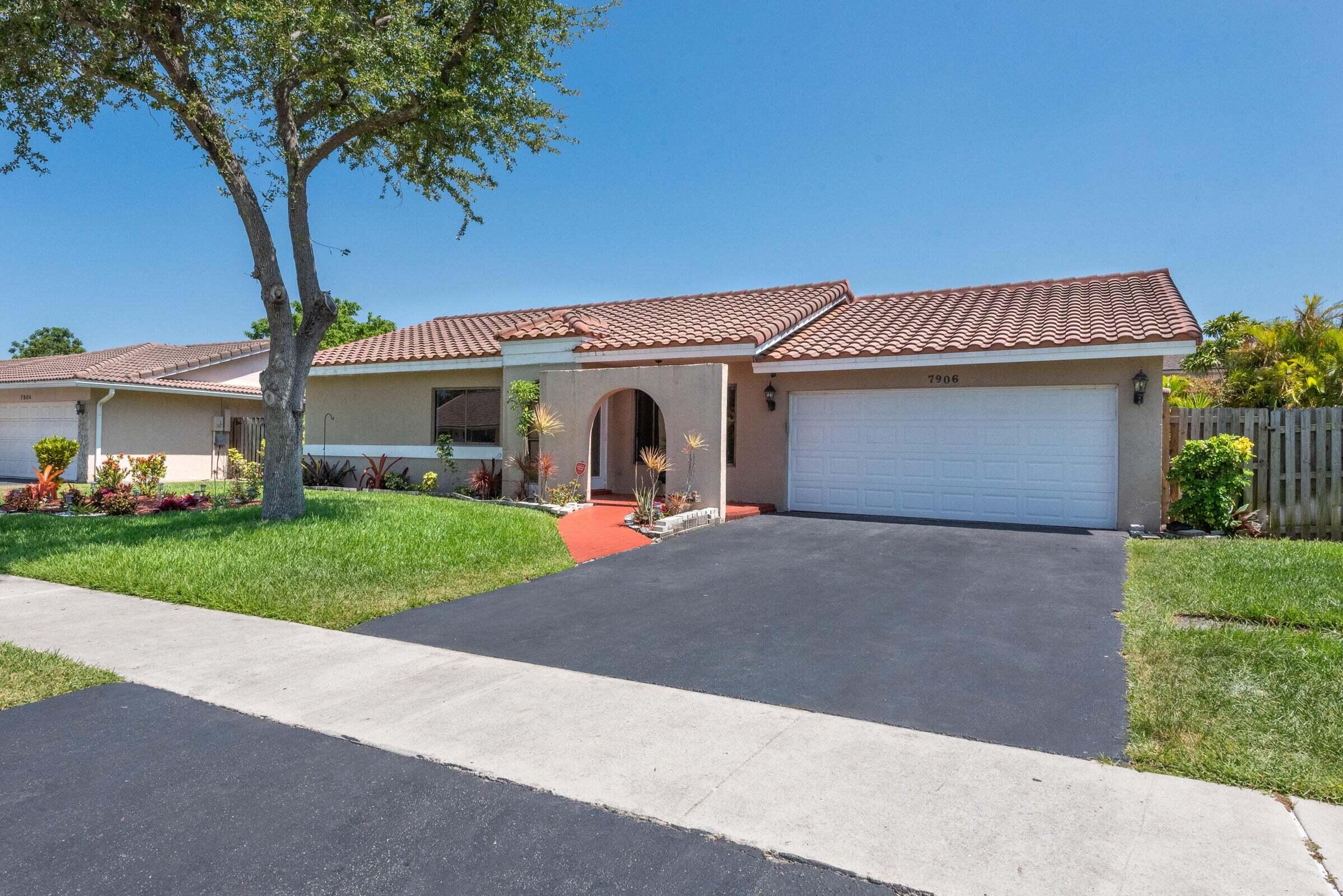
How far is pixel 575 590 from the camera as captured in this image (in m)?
8.07

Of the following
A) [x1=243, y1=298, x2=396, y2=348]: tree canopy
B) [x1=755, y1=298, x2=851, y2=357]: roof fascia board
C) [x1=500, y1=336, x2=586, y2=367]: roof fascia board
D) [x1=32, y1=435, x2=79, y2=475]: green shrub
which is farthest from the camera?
[x1=243, y1=298, x2=396, y2=348]: tree canopy

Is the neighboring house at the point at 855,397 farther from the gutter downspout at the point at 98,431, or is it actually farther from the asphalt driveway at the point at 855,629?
the gutter downspout at the point at 98,431

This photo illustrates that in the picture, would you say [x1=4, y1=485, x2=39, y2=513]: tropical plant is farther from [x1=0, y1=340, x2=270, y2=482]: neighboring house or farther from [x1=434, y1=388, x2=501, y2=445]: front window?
[x1=0, y1=340, x2=270, y2=482]: neighboring house

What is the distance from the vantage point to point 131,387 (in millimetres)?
22219

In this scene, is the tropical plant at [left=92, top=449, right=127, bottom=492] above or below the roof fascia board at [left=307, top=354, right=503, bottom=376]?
below

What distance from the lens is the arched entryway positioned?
632 inches

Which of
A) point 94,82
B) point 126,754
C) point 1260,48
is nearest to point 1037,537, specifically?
point 1260,48

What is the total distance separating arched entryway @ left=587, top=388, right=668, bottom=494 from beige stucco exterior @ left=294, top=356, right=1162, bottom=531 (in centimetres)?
3

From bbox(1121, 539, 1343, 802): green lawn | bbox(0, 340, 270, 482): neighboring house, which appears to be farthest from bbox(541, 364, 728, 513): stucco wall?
bbox(0, 340, 270, 482): neighboring house

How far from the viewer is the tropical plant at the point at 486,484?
1547 cm

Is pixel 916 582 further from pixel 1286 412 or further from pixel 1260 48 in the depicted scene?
pixel 1260 48

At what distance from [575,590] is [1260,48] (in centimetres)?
1473

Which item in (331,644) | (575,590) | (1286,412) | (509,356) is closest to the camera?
(331,644)

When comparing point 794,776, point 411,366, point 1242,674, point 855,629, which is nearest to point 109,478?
point 411,366
